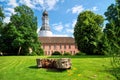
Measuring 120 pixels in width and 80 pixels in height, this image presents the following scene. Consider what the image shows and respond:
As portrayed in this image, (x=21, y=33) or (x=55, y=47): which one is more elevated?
(x=21, y=33)

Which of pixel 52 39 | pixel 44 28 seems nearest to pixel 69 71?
pixel 52 39

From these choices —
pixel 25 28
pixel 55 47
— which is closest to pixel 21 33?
pixel 25 28

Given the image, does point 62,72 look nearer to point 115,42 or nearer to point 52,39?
point 115,42

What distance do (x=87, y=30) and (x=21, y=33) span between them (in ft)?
51.2

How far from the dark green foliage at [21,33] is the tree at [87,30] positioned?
1065 cm

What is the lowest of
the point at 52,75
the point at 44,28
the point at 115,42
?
the point at 52,75

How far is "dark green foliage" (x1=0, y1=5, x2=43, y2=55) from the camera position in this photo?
55.0m

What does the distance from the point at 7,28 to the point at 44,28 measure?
69.2 m

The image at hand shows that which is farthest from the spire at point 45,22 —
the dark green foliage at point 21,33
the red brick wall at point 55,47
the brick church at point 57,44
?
the dark green foliage at point 21,33

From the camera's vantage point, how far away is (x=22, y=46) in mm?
56562

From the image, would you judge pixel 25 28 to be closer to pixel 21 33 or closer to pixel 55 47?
pixel 21 33

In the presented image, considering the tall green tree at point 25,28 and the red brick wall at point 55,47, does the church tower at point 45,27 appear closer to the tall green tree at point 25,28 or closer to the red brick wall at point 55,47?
the red brick wall at point 55,47

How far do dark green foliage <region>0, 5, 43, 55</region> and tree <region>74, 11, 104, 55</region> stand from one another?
1065cm

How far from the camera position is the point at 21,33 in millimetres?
55812
